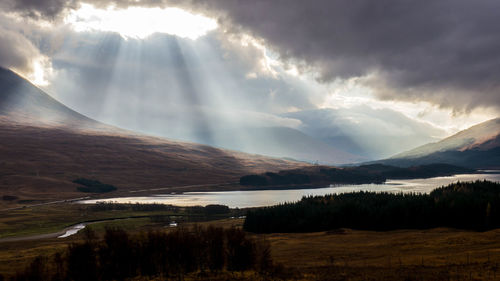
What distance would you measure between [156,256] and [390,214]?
84.0 metres

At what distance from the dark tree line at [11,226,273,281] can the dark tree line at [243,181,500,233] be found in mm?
71771

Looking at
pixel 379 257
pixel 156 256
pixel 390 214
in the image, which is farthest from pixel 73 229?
pixel 379 257

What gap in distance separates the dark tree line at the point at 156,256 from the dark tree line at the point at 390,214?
71.8m

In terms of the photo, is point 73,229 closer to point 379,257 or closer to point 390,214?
point 390,214

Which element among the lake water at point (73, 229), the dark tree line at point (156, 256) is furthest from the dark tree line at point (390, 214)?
the dark tree line at point (156, 256)

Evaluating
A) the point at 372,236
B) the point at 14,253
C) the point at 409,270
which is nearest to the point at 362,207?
the point at 372,236

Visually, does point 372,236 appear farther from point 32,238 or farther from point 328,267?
point 32,238

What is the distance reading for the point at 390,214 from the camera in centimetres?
11981

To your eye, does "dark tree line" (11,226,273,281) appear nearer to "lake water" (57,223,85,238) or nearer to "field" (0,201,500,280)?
"field" (0,201,500,280)

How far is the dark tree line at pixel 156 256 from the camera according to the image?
56.3 m

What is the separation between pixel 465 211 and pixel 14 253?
118152 millimetres

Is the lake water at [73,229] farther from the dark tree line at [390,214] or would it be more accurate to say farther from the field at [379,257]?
the dark tree line at [390,214]

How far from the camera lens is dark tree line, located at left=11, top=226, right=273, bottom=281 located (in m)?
56.3

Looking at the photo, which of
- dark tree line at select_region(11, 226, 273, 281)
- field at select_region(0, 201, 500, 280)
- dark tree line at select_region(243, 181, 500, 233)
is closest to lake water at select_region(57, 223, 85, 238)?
field at select_region(0, 201, 500, 280)
